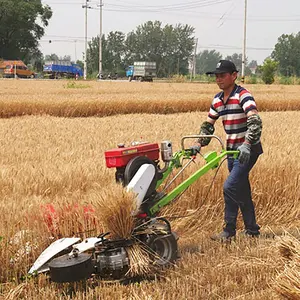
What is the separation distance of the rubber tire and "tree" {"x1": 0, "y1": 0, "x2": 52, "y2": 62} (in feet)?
246

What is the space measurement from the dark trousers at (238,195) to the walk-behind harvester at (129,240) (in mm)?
391

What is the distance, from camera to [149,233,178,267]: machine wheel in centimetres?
421

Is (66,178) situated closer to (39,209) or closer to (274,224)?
(39,209)

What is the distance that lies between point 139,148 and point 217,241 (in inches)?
55.1

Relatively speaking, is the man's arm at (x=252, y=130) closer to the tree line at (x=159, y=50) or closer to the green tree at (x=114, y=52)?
the tree line at (x=159, y=50)

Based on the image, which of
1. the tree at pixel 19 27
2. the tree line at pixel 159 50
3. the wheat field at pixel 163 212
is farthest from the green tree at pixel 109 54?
the wheat field at pixel 163 212

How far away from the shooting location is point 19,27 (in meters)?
75.3

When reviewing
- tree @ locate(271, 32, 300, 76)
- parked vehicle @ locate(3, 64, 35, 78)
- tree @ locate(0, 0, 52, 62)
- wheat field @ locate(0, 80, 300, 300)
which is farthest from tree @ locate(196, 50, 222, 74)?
wheat field @ locate(0, 80, 300, 300)

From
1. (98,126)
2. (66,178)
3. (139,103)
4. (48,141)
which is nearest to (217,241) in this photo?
(66,178)

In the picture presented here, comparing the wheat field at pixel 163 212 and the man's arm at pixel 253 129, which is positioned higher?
the man's arm at pixel 253 129

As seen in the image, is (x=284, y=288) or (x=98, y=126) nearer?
(x=284, y=288)

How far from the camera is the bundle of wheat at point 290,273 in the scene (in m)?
3.06

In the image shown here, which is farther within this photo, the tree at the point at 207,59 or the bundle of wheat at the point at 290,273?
the tree at the point at 207,59

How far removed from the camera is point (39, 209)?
16.2 feet
